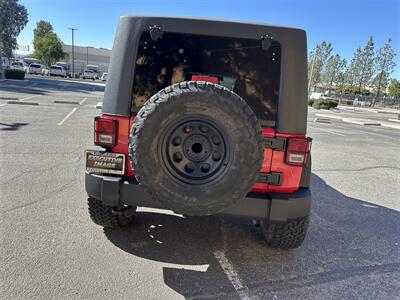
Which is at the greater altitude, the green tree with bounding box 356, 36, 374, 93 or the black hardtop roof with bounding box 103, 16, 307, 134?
the green tree with bounding box 356, 36, 374, 93

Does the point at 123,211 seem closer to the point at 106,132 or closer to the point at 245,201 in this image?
the point at 106,132

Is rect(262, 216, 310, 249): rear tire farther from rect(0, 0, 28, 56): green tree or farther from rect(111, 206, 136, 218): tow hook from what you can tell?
rect(0, 0, 28, 56): green tree

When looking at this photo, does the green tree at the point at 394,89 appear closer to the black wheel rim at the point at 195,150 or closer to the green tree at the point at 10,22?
the green tree at the point at 10,22

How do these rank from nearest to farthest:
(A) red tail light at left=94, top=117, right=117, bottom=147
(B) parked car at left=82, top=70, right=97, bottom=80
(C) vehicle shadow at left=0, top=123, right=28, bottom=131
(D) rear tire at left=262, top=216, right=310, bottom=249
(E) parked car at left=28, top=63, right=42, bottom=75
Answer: (A) red tail light at left=94, top=117, right=117, bottom=147, (D) rear tire at left=262, top=216, right=310, bottom=249, (C) vehicle shadow at left=0, top=123, right=28, bottom=131, (E) parked car at left=28, top=63, right=42, bottom=75, (B) parked car at left=82, top=70, right=97, bottom=80

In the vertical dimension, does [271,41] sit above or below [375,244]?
above

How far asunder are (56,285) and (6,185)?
2606 mm

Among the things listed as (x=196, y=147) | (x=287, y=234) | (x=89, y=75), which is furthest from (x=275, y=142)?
Answer: (x=89, y=75)

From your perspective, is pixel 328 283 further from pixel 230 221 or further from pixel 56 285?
pixel 56 285

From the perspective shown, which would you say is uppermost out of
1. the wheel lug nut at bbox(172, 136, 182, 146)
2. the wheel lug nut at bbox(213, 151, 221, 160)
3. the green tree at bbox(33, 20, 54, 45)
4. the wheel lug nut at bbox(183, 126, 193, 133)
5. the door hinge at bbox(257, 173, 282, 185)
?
the green tree at bbox(33, 20, 54, 45)

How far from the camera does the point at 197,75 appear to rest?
3070 mm

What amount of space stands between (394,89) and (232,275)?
79.7 m

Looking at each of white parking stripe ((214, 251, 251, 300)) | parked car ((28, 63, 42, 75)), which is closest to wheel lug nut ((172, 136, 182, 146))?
white parking stripe ((214, 251, 251, 300))

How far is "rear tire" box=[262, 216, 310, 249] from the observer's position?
10.2 ft

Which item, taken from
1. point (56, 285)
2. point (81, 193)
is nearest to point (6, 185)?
point (81, 193)
